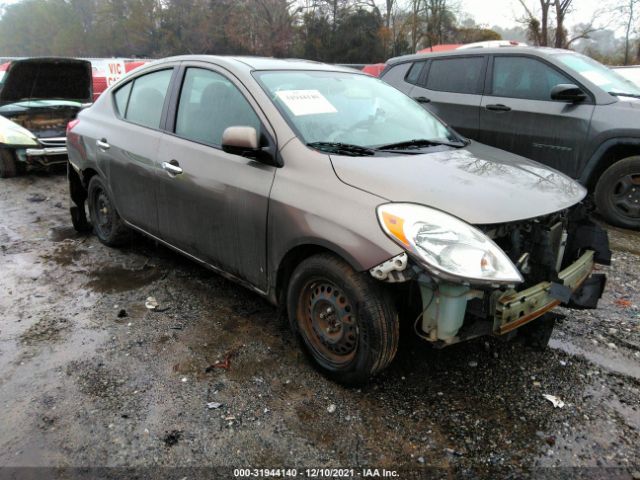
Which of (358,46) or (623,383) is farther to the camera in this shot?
(358,46)

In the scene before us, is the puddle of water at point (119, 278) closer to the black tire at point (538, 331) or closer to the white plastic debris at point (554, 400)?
the black tire at point (538, 331)

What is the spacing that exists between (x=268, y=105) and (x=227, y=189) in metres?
0.57

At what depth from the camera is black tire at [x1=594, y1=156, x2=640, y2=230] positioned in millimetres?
5102

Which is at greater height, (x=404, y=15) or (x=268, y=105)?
(x=404, y=15)

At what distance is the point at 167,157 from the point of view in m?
3.57

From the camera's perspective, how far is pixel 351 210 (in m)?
2.44

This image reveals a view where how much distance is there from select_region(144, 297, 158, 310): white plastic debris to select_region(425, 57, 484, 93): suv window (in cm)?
453

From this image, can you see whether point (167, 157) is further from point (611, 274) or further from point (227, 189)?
point (611, 274)

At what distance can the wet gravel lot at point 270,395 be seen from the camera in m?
2.28

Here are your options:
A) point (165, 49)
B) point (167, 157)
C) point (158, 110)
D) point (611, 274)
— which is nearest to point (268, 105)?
point (167, 157)

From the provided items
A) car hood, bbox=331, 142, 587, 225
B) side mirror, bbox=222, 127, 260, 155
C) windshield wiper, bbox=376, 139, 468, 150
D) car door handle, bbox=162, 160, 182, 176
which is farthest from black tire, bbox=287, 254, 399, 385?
car door handle, bbox=162, 160, 182, 176

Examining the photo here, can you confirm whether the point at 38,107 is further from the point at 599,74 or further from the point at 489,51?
the point at 599,74

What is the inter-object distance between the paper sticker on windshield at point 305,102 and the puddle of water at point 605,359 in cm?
209

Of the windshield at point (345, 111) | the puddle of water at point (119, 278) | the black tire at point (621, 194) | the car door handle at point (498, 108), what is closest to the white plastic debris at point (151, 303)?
the puddle of water at point (119, 278)
